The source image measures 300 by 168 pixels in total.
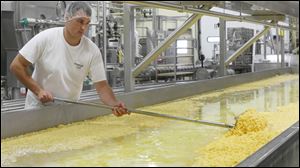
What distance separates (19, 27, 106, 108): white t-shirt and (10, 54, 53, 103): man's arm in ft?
0.14

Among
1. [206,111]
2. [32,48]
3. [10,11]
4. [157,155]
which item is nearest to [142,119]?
[206,111]

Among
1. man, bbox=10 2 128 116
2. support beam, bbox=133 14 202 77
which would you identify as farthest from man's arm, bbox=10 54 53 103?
support beam, bbox=133 14 202 77

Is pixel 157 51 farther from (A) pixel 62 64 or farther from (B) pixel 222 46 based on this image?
(B) pixel 222 46

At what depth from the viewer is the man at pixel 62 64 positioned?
6.83 feet

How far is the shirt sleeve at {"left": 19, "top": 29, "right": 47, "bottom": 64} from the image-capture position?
2.09 meters

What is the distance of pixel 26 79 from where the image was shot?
204cm

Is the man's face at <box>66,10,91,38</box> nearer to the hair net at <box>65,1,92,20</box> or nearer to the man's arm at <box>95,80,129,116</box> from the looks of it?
the hair net at <box>65,1,92,20</box>

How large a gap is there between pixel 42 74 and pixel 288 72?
540 cm

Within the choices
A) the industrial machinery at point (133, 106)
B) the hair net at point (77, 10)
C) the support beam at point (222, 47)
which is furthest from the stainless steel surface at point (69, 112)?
the support beam at point (222, 47)

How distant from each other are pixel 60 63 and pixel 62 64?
0.04 ft

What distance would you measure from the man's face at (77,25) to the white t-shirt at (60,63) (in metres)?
0.12

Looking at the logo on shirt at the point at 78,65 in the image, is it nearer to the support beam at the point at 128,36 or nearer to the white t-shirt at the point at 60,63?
the white t-shirt at the point at 60,63

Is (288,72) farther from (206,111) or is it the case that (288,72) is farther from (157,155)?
(157,155)

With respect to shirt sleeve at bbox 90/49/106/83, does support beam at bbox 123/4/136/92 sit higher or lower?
higher
